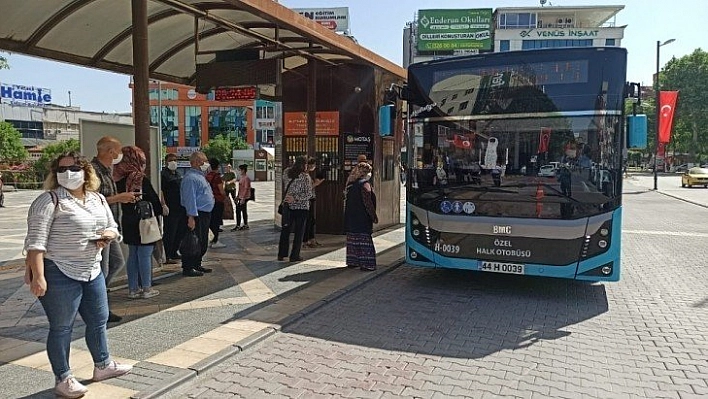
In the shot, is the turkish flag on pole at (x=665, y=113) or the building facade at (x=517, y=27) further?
the building facade at (x=517, y=27)

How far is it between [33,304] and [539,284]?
6.60 meters

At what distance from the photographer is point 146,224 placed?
6.25 metres

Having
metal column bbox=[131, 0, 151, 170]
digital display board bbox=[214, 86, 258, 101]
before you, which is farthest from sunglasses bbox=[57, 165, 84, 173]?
digital display board bbox=[214, 86, 258, 101]

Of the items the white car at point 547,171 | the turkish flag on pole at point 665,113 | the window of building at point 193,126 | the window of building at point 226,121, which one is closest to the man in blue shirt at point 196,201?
the white car at point 547,171

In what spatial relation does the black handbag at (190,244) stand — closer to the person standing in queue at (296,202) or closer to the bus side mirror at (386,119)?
the person standing in queue at (296,202)

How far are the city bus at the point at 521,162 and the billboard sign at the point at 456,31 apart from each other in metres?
70.7

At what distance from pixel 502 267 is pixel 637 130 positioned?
7.54ft

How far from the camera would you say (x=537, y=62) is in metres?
6.90

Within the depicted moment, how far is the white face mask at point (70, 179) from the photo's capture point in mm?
3812

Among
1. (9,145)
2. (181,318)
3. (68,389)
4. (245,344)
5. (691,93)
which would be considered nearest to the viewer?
(68,389)

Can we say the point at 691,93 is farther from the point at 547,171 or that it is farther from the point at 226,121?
the point at 547,171

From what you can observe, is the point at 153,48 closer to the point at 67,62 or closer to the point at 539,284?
the point at 67,62

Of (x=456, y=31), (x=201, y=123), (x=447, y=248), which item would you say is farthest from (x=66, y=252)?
(x=201, y=123)

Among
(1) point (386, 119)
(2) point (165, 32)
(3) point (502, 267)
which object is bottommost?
(3) point (502, 267)
